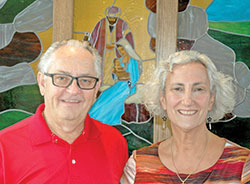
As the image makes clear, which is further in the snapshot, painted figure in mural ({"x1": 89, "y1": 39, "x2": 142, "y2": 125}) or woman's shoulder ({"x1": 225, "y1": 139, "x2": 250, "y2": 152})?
painted figure in mural ({"x1": 89, "y1": 39, "x2": 142, "y2": 125})

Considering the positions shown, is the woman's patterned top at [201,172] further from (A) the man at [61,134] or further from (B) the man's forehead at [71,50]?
(B) the man's forehead at [71,50]

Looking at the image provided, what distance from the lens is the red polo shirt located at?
1.61 meters

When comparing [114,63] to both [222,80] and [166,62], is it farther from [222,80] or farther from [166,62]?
[222,80]

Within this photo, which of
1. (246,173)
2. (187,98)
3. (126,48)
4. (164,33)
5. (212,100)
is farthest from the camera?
(126,48)

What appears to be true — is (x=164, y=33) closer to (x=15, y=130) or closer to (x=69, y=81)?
(x=69, y=81)

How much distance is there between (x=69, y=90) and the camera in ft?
5.59

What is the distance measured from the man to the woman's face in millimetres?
470

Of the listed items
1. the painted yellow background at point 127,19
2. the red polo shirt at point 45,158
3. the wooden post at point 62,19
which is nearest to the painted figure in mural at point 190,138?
the red polo shirt at point 45,158

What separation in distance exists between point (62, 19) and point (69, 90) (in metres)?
1.49

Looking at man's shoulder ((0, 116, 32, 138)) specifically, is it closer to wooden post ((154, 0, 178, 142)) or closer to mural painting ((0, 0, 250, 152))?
mural painting ((0, 0, 250, 152))

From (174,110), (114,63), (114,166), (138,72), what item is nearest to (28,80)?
(114,63)

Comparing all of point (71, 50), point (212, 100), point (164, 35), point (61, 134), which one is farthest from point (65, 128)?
point (164, 35)

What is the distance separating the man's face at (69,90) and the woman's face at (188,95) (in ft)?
1.58

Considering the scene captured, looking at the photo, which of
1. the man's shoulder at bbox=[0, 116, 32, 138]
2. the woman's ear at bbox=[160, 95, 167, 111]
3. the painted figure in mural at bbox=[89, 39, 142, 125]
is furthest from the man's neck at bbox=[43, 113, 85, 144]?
the painted figure in mural at bbox=[89, 39, 142, 125]
